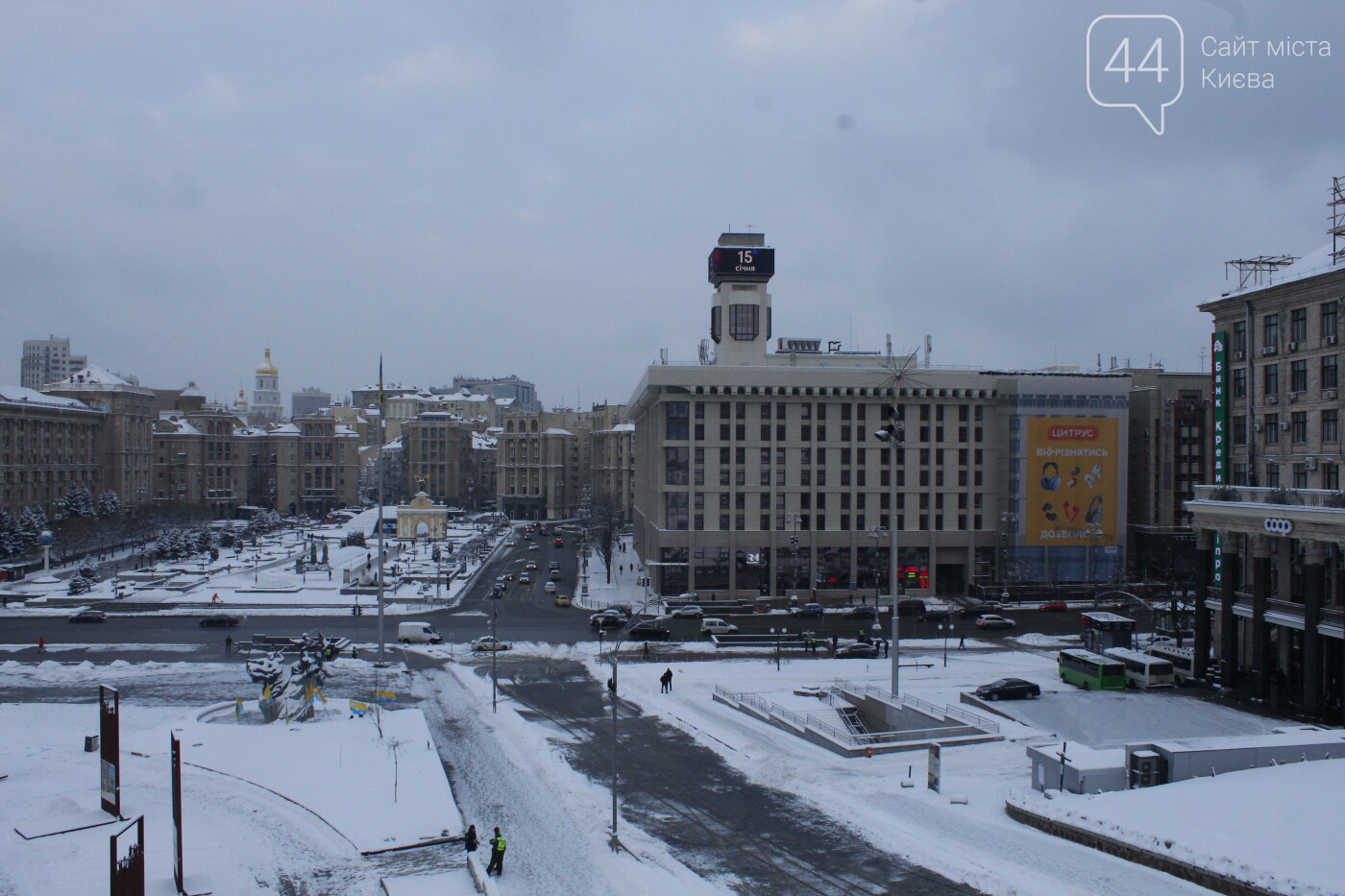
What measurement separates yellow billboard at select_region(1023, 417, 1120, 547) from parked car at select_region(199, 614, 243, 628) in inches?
2153

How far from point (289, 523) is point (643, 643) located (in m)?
103

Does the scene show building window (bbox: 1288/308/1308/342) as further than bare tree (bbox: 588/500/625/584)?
No

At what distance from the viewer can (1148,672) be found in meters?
40.9

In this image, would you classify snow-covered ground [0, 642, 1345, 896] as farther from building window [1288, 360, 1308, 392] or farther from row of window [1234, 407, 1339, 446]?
building window [1288, 360, 1308, 392]

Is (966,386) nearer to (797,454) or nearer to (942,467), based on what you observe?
(942,467)

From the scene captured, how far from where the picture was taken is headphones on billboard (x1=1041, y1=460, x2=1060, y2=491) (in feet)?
232

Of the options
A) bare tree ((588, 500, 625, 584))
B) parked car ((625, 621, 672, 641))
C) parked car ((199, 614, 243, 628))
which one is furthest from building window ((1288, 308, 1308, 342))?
parked car ((199, 614, 243, 628))

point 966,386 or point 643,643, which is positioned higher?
point 966,386

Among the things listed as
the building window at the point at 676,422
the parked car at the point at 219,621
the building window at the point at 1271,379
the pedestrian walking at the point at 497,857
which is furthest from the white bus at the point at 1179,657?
the parked car at the point at 219,621

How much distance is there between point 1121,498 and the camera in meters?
72.1

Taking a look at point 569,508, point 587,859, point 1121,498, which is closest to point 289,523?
point 569,508

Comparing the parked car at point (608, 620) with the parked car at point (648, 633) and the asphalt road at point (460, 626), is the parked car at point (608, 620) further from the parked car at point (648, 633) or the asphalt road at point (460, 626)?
the parked car at point (648, 633)

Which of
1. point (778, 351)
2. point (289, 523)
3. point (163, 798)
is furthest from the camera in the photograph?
point (289, 523)

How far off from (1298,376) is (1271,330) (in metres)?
2.53
